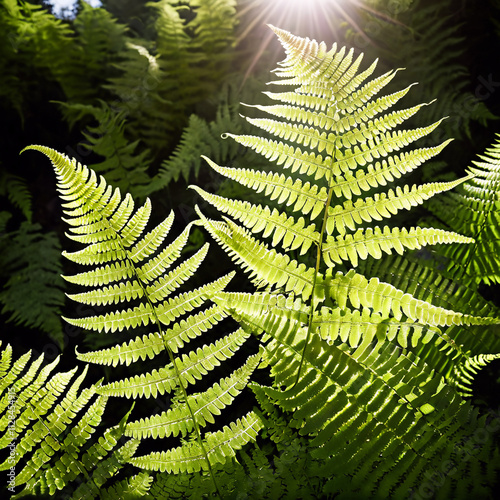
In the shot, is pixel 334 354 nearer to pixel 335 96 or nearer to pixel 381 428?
pixel 381 428

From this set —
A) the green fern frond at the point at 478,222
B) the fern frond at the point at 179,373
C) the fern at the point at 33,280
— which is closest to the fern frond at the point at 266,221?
the fern frond at the point at 179,373

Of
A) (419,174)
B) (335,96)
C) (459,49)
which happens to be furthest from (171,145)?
(335,96)

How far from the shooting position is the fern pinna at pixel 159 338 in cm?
117

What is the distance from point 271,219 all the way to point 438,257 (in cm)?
128

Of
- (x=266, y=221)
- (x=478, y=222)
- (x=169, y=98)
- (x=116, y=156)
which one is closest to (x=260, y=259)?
(x=266, y=221)

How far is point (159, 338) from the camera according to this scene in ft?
4.08

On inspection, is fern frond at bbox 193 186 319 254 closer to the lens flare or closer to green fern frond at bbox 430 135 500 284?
green fern frond at bbox 430 135 500 284

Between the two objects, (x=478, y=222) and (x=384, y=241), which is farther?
(x=478, y=222)

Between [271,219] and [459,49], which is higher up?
[459,49]

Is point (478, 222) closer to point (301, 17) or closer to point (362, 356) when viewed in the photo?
point (362, 356)

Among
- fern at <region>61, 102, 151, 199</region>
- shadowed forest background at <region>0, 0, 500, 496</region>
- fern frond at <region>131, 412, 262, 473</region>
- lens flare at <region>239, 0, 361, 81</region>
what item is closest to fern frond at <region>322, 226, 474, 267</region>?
fern frond at <region>131, 412, 262, 473</region>

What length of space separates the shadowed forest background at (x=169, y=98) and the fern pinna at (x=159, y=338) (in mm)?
1400

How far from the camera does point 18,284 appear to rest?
11.5 feet

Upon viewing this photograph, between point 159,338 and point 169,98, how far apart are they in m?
3.30
